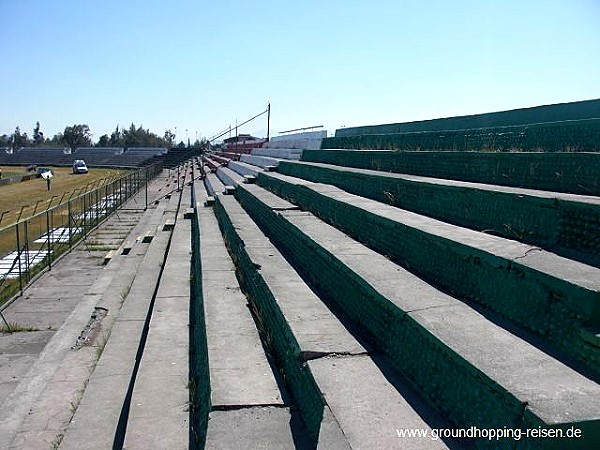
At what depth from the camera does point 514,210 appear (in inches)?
136

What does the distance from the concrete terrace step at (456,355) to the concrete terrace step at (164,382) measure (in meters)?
1.32

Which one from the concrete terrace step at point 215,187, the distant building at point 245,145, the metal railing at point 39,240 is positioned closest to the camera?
the metal railing at point 39,240

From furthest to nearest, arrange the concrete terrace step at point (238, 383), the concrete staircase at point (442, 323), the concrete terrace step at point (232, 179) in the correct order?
the concrete terrace step at point (232, 179)
the concrete terrace step at point (238, 383)
the concrete staircase at point (442, 323)

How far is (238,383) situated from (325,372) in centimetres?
63

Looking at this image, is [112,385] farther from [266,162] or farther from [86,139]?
[86,139]

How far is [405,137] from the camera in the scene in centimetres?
780

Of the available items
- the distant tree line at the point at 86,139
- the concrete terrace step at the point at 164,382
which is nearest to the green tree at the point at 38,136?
the distant tree line at the point at 86,139

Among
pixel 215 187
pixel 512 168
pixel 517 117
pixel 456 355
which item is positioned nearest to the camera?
pixel 456 355

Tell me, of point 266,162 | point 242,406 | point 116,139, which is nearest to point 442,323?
point 242,406

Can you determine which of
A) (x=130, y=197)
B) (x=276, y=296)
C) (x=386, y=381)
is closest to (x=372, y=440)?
(x=386, y=381)

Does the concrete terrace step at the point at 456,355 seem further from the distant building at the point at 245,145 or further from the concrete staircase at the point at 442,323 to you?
the distant building at the point at 245,145

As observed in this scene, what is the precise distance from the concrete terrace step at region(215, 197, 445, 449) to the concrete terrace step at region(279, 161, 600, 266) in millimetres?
1382

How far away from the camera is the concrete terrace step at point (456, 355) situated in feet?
5.68

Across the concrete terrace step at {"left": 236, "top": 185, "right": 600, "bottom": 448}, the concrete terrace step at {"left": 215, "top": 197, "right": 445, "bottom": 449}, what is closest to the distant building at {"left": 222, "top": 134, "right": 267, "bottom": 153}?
the concrete terrace step at {"left": 215, "top": 197, "right": 445, "bottom": 449}
